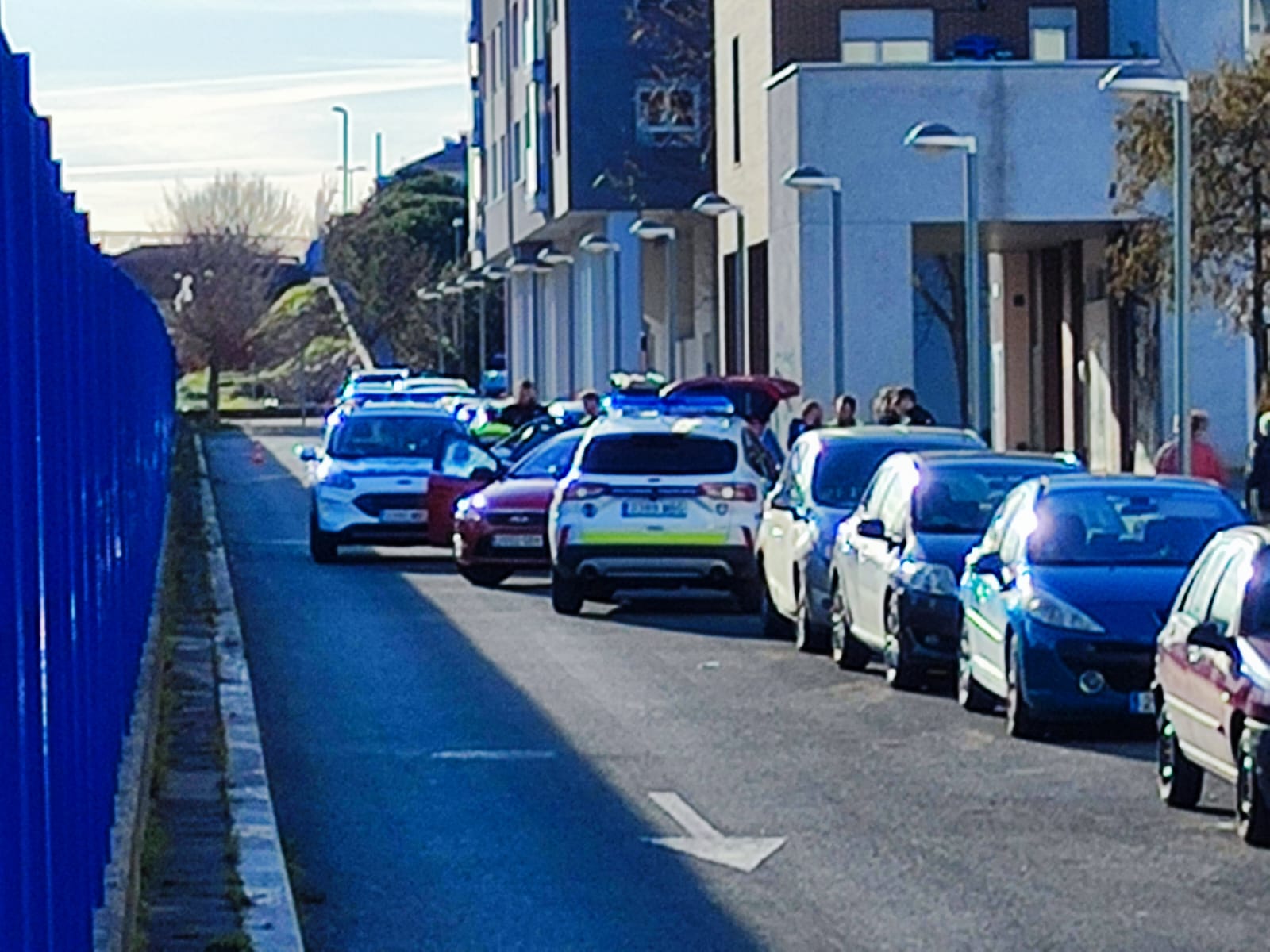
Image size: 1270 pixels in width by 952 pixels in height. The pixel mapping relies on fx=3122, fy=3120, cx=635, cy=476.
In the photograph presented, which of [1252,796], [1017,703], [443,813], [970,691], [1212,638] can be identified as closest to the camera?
[1252,796]

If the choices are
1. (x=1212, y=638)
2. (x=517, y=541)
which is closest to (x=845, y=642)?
(x=1212, y=638)

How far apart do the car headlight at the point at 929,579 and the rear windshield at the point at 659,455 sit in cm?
644

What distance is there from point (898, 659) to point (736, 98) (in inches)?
1426

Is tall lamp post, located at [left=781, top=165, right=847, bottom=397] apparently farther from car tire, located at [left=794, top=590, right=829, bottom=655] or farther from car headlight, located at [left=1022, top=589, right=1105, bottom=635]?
car headlight, located at [left=1022, top=589, right=1105, bottom=635]

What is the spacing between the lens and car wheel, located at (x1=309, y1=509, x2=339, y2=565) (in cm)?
3225

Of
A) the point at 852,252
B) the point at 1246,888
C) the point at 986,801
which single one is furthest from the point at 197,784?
the point at 852,252

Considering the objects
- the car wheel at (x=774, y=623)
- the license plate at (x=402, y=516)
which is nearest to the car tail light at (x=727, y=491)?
the car wheel at (x=774, y=623)

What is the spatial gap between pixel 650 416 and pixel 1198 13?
816 inches

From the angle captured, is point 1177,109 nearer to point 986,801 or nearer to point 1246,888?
point 986,801

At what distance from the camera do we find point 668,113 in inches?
2616

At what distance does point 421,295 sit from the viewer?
4112 inches

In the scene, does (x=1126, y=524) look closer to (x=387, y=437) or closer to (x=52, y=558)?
(x=52, y=558)

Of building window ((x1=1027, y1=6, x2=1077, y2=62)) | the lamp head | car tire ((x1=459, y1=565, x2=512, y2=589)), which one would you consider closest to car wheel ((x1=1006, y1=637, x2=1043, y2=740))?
car tire ((x1=459, y1=565, x2=512, y2=589))

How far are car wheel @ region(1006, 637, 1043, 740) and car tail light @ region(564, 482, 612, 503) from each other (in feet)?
28.3
